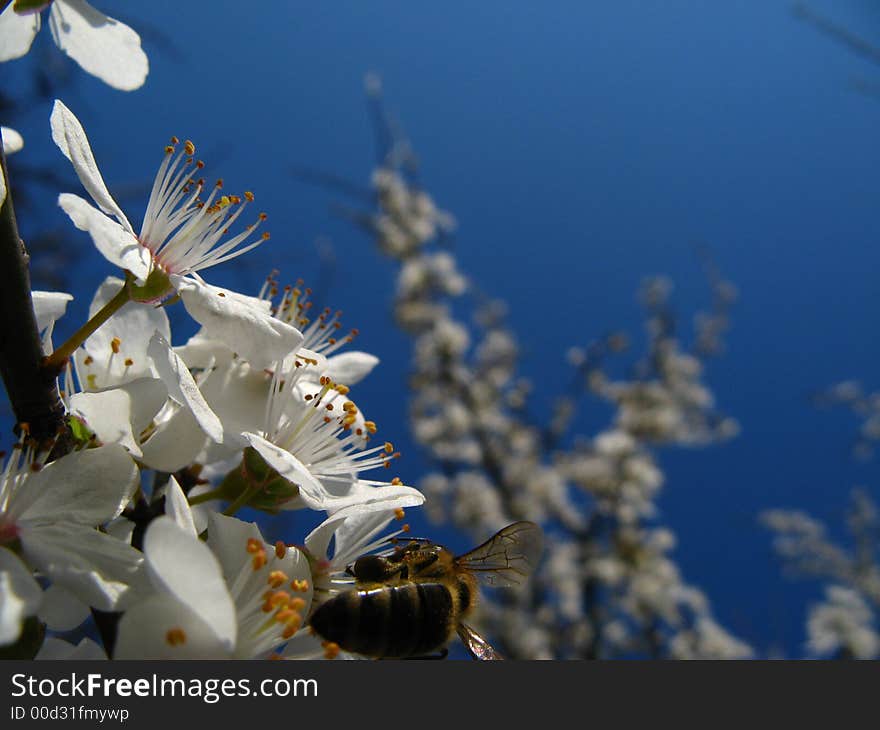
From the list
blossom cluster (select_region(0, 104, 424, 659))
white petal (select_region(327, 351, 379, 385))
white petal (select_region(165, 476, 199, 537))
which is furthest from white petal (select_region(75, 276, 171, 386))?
white petal (select_region(165, 476, 199, 537))

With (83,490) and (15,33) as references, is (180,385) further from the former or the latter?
(15,33)

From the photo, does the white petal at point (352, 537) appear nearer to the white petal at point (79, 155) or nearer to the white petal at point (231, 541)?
the white petal at point (231, 541)

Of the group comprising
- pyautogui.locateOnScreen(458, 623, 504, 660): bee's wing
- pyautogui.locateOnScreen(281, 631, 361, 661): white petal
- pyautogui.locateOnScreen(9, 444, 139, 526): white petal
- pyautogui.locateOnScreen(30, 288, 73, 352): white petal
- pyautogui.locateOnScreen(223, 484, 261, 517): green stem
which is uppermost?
pyautogui.locateOnScreen(30, 288, 73, 352): white petal

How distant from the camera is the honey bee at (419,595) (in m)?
0.82

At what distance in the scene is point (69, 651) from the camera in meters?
0.71

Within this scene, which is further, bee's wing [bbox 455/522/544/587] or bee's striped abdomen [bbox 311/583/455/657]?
bee's wing [bbox 455/522/544/587]

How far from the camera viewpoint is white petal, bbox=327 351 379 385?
1170mm

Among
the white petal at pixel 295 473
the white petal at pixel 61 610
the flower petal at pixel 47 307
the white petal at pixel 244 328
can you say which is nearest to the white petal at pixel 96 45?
the flower petal at pixel 47 307

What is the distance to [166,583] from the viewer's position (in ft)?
1.99

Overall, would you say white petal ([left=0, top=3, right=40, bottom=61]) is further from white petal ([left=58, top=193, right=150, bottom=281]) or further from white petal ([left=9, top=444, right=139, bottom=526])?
white petal ([left=9, top=444, right=139, bottom=526])

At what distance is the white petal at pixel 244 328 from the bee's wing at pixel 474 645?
40cm

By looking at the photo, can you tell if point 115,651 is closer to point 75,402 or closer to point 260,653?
point 260,653

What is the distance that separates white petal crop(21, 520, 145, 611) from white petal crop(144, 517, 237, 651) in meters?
0.09

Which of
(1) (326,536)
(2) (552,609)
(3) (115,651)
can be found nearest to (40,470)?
(3) (115,651)
